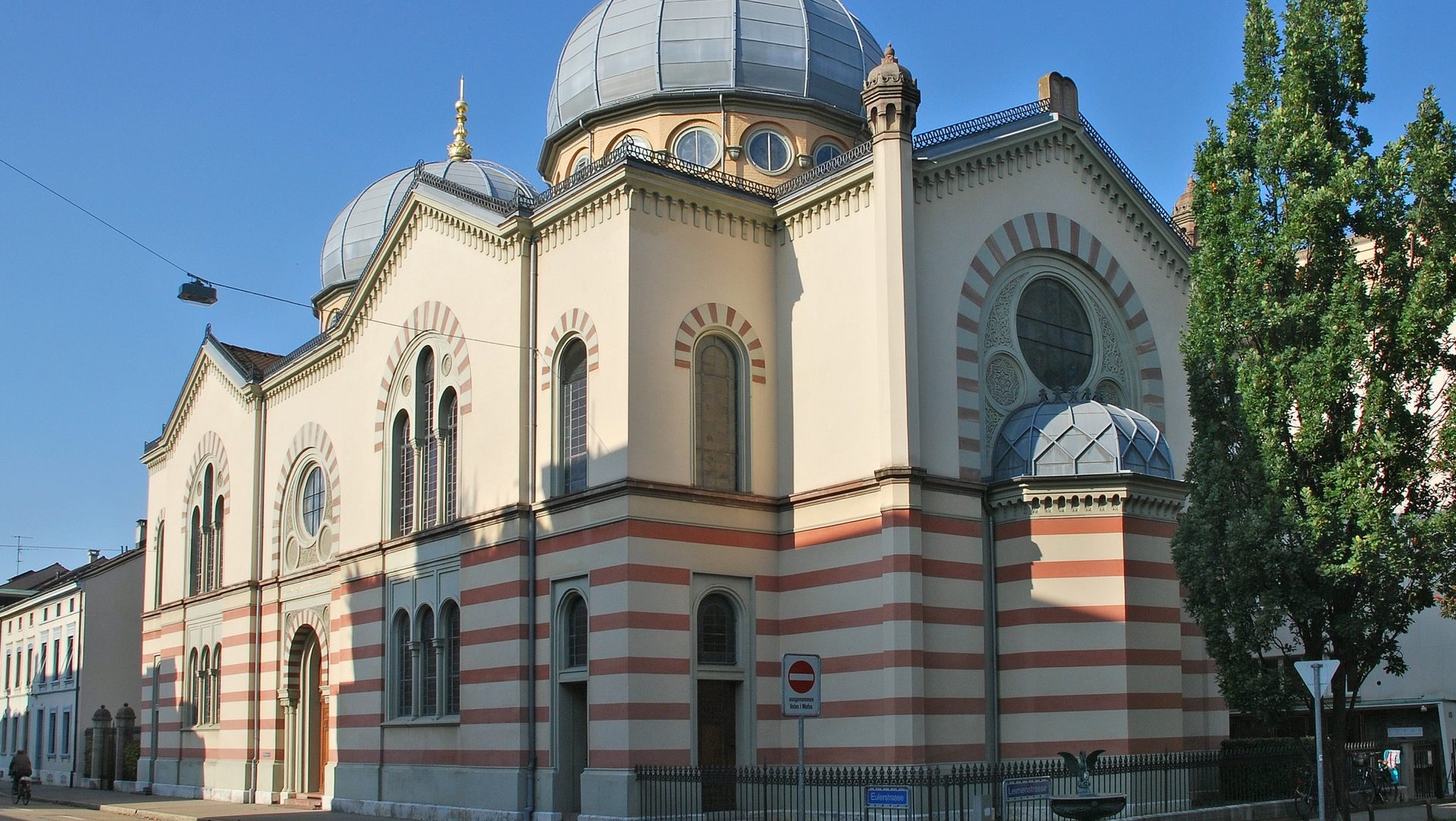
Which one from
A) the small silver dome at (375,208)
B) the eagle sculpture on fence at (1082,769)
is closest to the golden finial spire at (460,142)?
the small silver dome at (375,208)

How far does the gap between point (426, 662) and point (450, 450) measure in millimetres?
4076

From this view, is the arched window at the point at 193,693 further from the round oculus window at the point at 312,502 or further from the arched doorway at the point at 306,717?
the round oculus window at the point at 312,502

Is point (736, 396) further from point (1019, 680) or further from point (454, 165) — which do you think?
point (454, 165)

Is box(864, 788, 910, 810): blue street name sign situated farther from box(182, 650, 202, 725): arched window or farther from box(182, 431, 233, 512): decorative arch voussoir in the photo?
box(182, 650, 202, 725): arched window

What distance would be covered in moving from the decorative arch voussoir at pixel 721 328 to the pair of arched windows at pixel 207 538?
1939 cm

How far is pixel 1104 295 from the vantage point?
27.1m

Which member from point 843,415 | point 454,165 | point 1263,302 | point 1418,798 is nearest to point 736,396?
point 843,415

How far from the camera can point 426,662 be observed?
2769 cm

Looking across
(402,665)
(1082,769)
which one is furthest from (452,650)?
(1082,769)

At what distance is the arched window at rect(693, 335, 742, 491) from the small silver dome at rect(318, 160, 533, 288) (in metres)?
16.7

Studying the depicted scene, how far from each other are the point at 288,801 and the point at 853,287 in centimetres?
1827

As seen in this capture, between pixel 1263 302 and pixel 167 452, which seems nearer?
pixel 1263 302

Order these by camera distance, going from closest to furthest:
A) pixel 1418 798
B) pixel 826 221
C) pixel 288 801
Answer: pixel 826 221 < pixel 1418 798 < pixel 288 801

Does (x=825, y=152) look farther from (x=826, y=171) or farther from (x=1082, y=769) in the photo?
(x=1082, y=769)
